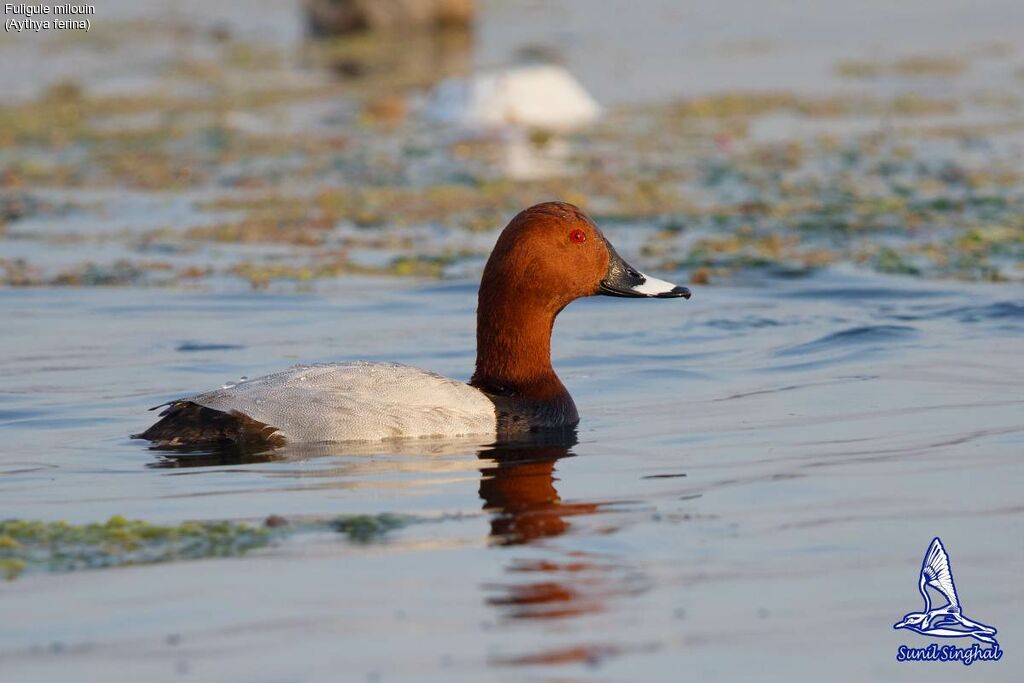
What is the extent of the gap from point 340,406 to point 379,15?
20.6 m

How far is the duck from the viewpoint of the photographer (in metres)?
8.45

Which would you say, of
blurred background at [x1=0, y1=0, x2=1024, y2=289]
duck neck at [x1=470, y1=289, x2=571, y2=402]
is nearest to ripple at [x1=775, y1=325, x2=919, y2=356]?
blurred background at [x1=0, y1=0, x2=1024, y2=289]

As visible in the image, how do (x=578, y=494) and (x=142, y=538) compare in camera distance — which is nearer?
(x=142, y=538)

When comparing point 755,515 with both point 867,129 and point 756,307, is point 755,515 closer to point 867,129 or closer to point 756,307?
point 756,307

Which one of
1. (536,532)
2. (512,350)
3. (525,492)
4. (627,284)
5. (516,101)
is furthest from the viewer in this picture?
(516,101)

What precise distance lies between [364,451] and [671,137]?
1096 cm

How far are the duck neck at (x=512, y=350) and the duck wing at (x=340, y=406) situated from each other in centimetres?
38

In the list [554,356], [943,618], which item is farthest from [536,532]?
[554,356]

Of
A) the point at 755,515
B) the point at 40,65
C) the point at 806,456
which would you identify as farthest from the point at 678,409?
the point at 40,65

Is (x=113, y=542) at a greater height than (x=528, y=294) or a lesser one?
lesser

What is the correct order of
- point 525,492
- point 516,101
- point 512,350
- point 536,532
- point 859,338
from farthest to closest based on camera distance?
point 516,101, point 859,338, point 512,350, point 525,492, point 536,532

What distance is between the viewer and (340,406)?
8.48 metres

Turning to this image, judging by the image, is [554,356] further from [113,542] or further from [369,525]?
[113,542]

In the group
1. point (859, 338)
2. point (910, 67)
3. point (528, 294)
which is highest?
point (910, 67)
